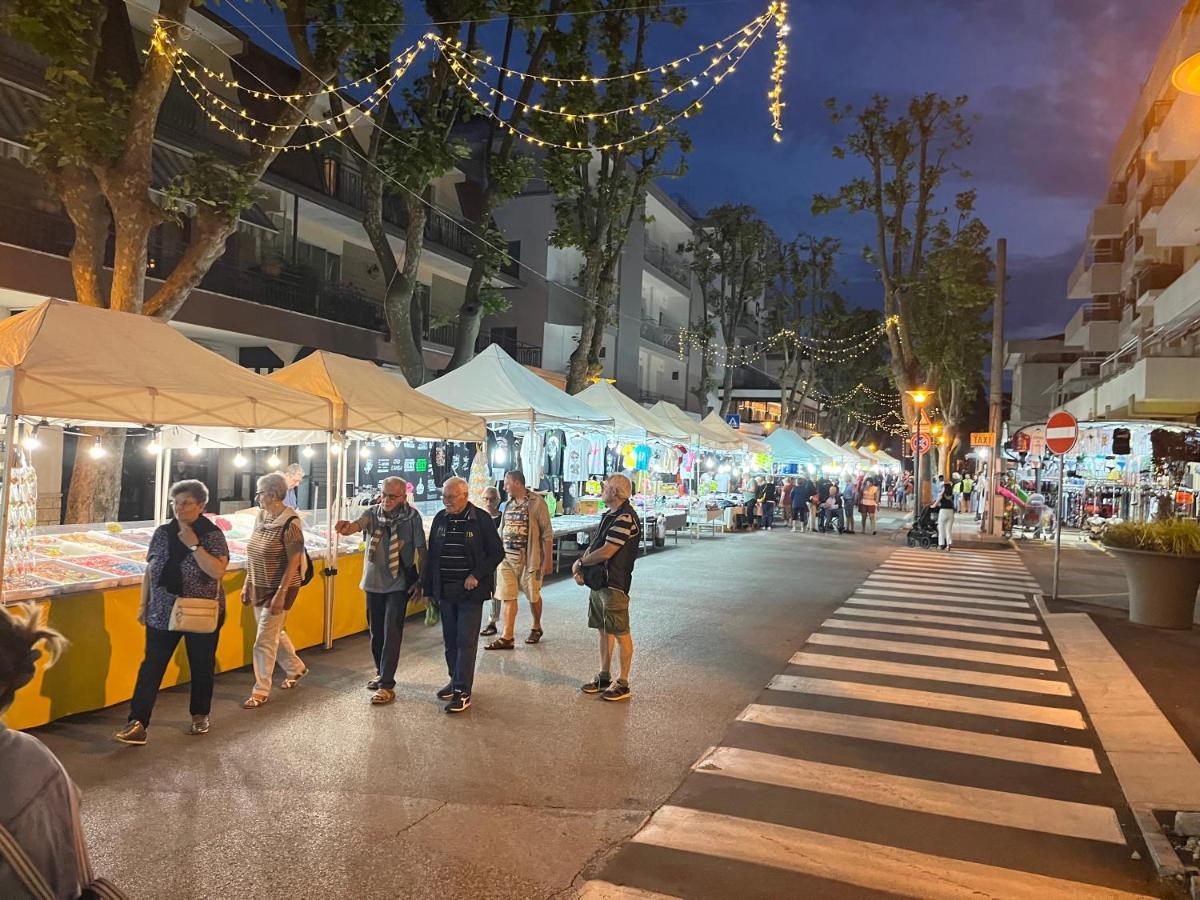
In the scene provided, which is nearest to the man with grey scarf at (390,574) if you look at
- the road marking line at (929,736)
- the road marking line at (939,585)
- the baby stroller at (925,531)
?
the road marking line at (929,736)

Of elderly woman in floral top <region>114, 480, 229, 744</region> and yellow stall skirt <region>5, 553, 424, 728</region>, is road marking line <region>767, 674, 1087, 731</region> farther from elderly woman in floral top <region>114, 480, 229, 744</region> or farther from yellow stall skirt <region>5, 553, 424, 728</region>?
yellow stall skirt <region>5, 553, 424, 728</region>

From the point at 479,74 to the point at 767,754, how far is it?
13.4m

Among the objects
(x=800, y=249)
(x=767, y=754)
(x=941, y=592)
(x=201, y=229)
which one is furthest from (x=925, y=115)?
(x=767, y=754)

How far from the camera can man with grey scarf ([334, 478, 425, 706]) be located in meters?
6.64

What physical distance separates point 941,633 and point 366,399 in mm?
7485

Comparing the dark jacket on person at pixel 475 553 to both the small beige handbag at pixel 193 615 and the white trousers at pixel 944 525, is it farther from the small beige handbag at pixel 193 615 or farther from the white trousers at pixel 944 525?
the white trousers at pixel 944 525

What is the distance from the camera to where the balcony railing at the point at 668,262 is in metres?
38.4

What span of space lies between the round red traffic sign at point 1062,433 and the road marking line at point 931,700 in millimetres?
6717

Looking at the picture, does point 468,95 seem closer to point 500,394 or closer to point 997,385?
point 500,394

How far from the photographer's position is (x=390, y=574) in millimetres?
6625

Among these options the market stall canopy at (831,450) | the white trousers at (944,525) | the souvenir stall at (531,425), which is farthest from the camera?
the market stall canopy at (831,450)

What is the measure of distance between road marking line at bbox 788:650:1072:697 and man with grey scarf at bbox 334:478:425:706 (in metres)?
4.02

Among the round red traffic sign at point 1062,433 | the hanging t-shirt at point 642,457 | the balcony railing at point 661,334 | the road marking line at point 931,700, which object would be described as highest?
the balcony railing at point 661,334

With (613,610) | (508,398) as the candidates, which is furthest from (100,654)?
(508,398)
